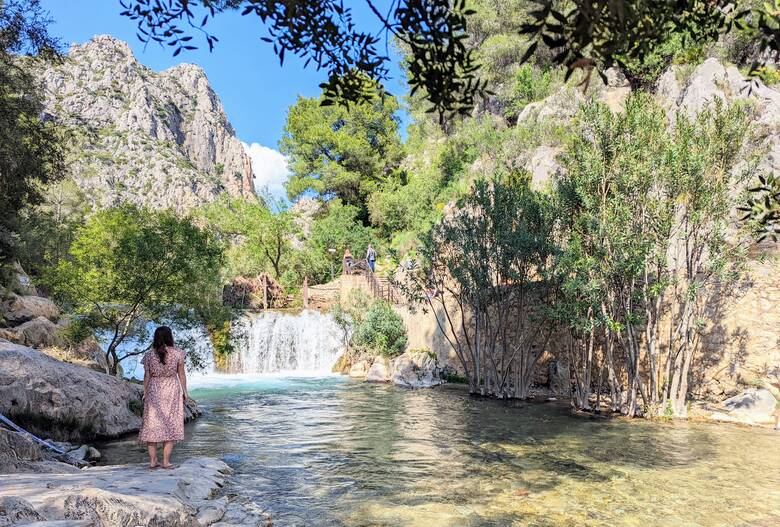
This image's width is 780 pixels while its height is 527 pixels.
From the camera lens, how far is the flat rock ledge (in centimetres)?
433

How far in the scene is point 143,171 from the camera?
314 feet

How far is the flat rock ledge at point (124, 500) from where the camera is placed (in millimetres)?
4332

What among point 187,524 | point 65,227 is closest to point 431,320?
point 187,524

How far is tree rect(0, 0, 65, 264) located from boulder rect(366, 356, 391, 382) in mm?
13831

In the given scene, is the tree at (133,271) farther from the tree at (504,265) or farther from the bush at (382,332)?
the bush at (382,332)

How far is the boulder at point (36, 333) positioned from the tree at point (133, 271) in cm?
165

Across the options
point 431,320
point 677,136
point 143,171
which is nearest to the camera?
point 677,136

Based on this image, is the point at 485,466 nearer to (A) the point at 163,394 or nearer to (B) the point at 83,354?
(A) the point at 163,394

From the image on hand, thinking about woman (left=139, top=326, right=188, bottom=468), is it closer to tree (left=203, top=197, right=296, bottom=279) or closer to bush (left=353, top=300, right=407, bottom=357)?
bush (left=353, top=300, right=407, bottom=357)

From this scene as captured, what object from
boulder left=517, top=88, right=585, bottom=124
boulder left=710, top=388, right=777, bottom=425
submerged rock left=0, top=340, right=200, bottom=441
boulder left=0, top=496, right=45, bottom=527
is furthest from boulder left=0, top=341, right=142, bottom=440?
boulder left=517, top=88, right=585, bottom=124

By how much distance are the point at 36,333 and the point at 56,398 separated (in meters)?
6.65

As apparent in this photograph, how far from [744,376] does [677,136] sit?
7195 mm

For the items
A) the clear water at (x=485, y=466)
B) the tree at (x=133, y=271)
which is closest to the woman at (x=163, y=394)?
the clear water at (x=485, y=466)

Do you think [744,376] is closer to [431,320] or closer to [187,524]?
[431,320]
